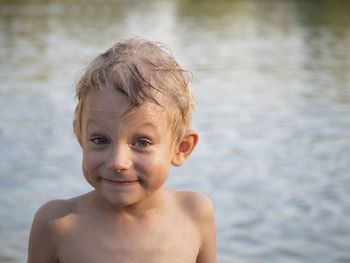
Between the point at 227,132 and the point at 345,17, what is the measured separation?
1686cm

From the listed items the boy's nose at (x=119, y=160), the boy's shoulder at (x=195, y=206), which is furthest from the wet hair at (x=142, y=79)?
the boy's shoulder at (x=195, y=206)

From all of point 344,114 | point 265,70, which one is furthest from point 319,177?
point 265,70

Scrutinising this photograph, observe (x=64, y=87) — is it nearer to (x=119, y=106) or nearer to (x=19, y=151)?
(x=19, y=151)

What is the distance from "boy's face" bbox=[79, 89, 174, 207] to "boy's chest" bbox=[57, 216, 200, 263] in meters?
0.13

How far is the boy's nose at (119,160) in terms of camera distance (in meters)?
1.77

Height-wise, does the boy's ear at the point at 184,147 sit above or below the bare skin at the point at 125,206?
above

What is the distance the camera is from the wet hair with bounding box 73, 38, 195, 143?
1.81 meters

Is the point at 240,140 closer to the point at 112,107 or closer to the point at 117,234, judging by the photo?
the point at 117,234

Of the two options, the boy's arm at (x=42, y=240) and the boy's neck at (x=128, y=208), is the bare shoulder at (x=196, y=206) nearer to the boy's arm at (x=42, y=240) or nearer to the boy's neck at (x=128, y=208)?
the boy's neck at (x=128, y=208)

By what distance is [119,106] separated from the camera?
70.6 inches

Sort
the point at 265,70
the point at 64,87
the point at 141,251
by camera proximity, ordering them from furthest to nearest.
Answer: the point at 265,70
the point at 64,87
the point at 141,251

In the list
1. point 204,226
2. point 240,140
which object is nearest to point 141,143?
point 204,226

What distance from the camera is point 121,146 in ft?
5.86

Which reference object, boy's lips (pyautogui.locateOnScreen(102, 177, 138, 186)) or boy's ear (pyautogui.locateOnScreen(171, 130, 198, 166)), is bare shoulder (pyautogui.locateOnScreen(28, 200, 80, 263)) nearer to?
boy's lips (pyautogui.locateOnScreen(102, 177, 138, 186))
